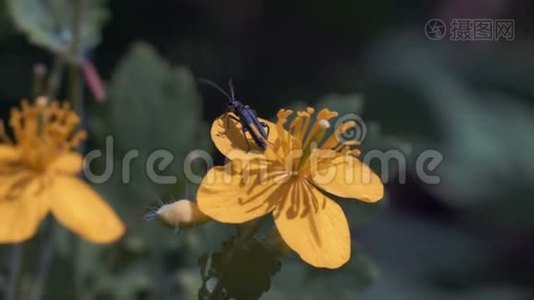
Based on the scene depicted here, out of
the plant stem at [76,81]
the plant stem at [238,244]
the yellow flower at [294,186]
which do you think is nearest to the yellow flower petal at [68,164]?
the plant stem at [76,81]

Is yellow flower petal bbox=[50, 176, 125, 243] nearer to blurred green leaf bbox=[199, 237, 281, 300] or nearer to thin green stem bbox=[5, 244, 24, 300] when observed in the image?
thin green stem bbox=[5, 244, 24, 300]

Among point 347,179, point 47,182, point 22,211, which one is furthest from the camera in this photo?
point 47,182

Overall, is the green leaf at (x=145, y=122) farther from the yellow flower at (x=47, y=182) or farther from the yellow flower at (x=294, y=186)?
the yellow flower at (x=294, y=186)

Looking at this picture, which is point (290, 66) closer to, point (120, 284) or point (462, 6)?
point (462, 6)

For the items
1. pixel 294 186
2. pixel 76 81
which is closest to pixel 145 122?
pixel 76 81

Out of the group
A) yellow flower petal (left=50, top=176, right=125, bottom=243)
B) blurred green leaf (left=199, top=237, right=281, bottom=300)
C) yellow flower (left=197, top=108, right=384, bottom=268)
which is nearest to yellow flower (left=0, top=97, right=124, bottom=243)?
yellow flower petal (left=50, top=176, right=125, bottom=243)

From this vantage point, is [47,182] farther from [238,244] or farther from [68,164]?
[238,244]
